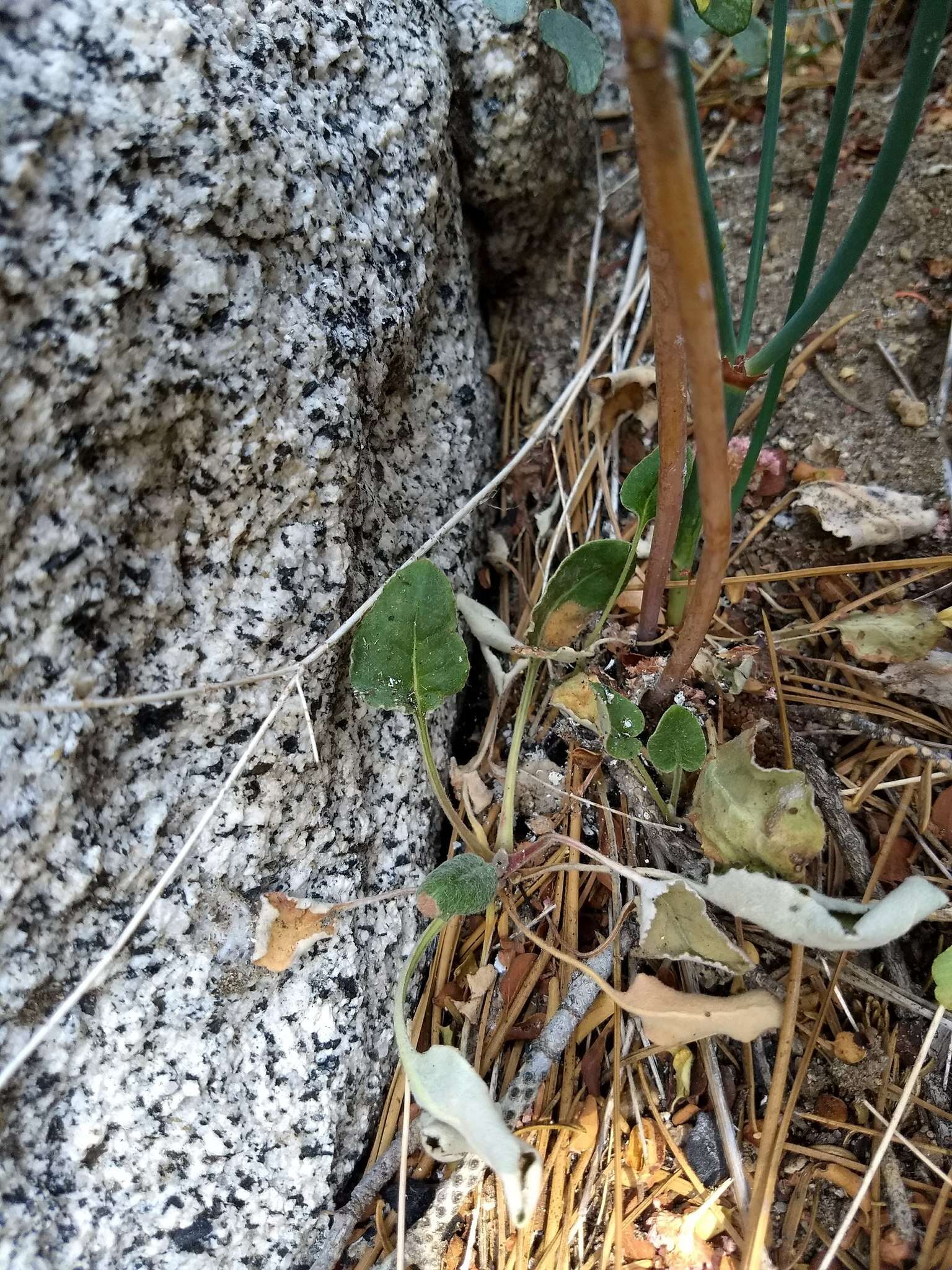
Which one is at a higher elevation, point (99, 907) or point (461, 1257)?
point (99, 907)

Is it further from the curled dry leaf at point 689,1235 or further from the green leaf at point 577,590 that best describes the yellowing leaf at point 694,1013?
the green leaf at point 577,590

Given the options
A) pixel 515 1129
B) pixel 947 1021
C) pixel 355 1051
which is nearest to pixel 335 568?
pixel 355 1051

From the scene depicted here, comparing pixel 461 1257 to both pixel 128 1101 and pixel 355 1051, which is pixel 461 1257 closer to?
pixel 355 1051

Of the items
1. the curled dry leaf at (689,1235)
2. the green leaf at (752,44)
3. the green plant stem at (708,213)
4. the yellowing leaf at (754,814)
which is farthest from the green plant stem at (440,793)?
the green leaf at (752,44)

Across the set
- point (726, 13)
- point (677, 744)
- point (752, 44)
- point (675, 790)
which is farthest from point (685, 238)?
point (752, 44)

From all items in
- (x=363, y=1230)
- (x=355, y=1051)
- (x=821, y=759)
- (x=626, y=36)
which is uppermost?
(x=626, y=36)

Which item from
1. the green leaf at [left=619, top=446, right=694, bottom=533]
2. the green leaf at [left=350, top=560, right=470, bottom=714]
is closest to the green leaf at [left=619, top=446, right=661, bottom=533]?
the green leaf at [left=619, top=446, right=694, bottom=533]

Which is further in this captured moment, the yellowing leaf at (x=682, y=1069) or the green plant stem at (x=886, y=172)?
the yellowing leaf at (x=682, y=1069)
